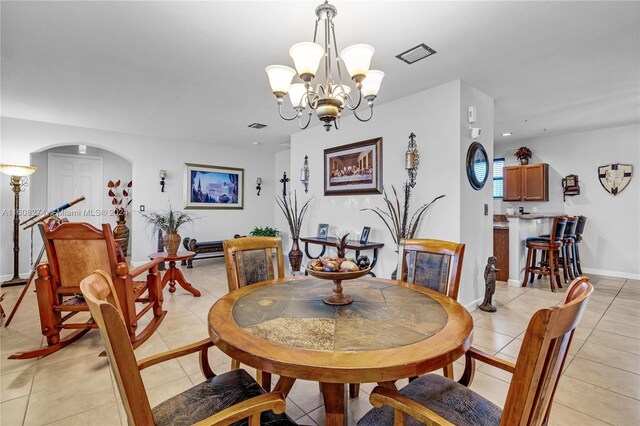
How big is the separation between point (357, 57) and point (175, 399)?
1.97 m

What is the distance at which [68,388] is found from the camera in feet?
6.48

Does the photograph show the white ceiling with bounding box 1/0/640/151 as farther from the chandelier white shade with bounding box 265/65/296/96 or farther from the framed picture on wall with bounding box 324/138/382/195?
the framed picture on wall with bounding box 324/138/382/195

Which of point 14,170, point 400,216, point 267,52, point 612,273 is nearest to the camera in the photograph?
point 267,52

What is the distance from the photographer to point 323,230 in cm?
496

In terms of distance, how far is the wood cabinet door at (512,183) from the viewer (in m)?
6.12

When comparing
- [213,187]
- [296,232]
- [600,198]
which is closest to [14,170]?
[213,187]

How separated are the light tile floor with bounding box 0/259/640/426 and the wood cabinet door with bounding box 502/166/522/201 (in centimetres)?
309

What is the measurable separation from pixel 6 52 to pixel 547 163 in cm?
795

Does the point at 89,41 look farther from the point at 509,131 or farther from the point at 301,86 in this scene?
the point at 509,131

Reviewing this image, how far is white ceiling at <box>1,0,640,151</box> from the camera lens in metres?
2.13

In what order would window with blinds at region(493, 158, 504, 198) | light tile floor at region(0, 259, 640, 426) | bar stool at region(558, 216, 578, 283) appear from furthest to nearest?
window with blinds at region(493, 158, 504, 198) < bar stool at region(558, 216, 578, 283) < light tile floor at region(0, 259, 640, 426)

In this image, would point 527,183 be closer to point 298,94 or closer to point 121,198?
point 298,94

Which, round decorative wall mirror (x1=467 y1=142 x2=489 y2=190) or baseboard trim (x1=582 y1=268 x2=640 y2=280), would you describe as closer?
round decorative wall mirror (x1=467 y1=142 x2=489 y2=190)

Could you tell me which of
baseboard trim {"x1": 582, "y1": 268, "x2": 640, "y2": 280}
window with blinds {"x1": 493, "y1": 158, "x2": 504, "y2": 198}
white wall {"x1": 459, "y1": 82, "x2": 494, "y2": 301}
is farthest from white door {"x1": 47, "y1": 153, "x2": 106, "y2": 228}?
baseboard trim {"x1": 582, "y1": 268, "x2": 640, "y2": 280}
